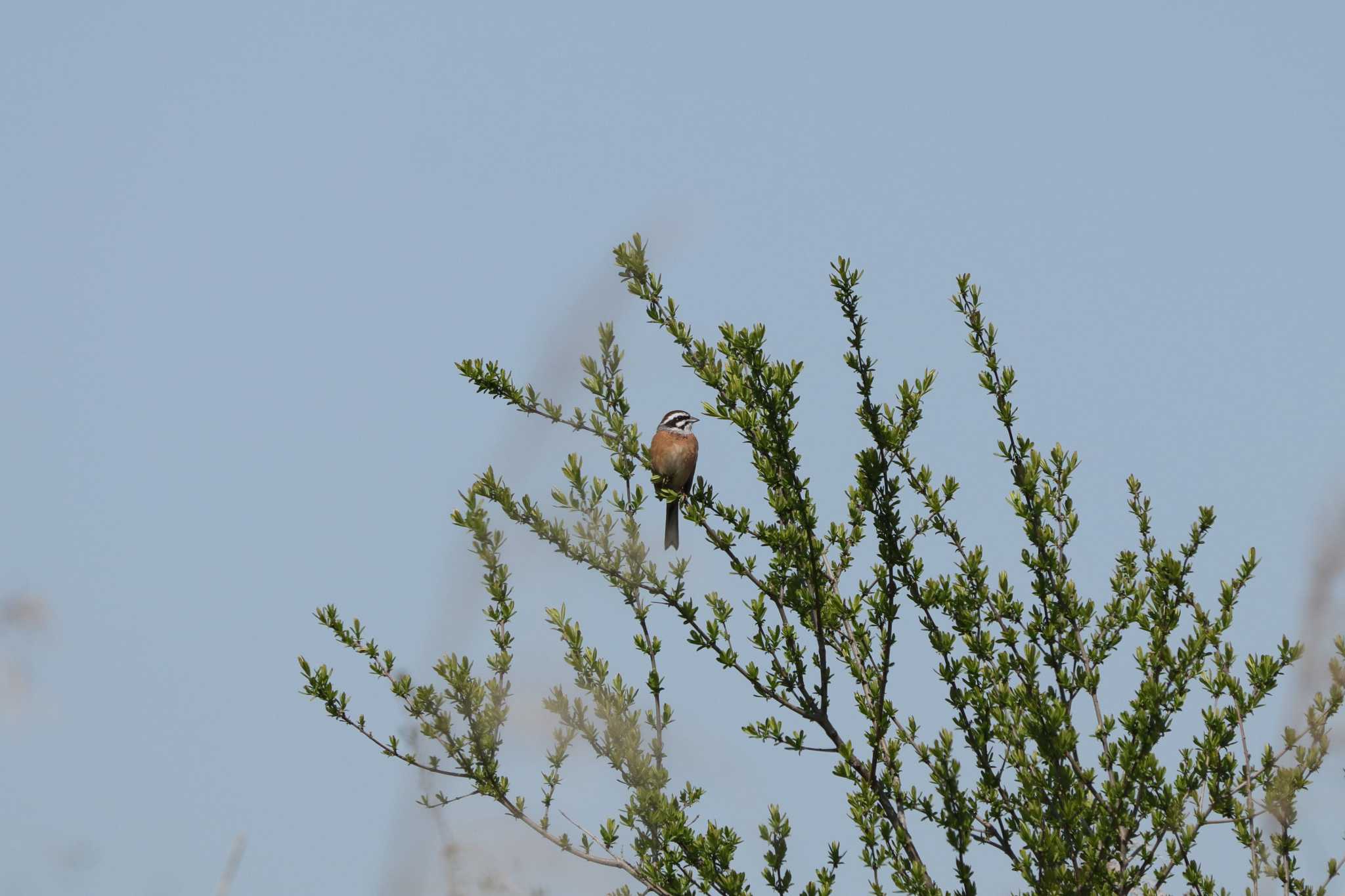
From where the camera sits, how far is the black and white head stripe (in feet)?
36.3

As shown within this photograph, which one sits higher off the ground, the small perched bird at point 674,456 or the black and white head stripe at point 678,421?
the black and white head stripe at point 678,421

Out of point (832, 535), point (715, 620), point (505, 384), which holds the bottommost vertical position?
point (715, 620)

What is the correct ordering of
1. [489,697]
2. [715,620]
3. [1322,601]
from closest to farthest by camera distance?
[1322,601] → [489,697] → [715,620]

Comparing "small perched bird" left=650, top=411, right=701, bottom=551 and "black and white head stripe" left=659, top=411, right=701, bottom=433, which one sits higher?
"black and white head stripe" left=659, top=411, right=701, bottom=433

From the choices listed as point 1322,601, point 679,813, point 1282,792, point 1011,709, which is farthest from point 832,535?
point 1322,601

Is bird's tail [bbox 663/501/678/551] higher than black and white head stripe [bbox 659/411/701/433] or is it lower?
lower

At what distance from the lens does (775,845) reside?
607 centimetres

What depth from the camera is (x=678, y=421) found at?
11.1m

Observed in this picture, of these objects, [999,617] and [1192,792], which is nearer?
[1192,792]

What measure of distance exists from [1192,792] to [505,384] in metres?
3.52

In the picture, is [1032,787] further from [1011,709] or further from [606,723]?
[606,723]

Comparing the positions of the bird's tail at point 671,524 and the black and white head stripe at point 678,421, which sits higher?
the black and white head stripe at point 678,421

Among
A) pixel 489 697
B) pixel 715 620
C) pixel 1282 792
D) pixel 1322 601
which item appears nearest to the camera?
pixel 1322 601

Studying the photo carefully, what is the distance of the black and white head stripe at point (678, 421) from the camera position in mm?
11062
